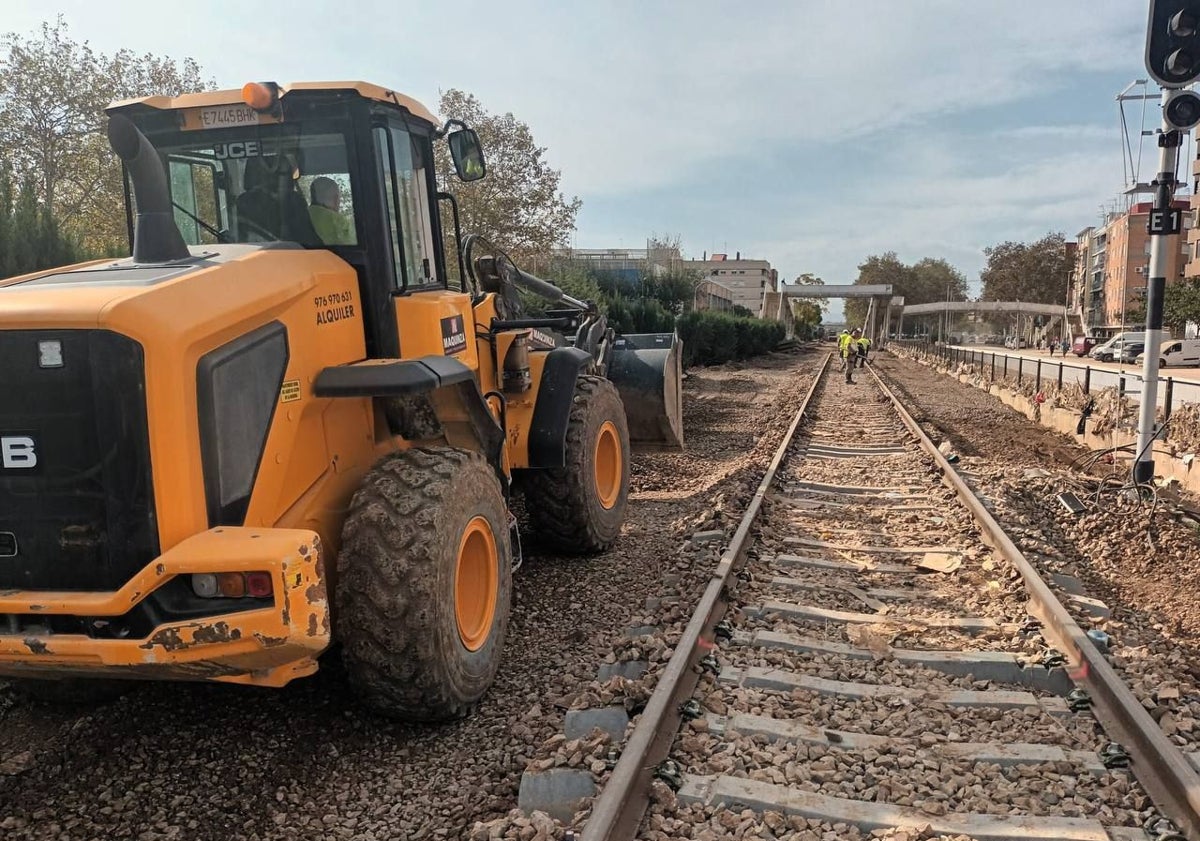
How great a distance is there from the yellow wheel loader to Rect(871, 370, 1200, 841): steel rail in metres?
2.75

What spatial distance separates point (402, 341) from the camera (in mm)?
4398

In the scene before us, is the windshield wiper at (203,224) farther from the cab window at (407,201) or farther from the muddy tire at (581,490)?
the muddy tire at (581,490)

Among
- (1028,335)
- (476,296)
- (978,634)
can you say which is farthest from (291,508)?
(1028,335)

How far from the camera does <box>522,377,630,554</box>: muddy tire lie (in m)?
6.09

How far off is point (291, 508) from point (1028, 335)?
108 m

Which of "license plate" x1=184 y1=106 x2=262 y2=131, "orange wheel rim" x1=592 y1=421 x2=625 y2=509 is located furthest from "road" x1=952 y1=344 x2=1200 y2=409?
"license plate" x1=184 y1=106 x2=262 y2=131

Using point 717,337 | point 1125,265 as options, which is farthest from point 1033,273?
point 717,337

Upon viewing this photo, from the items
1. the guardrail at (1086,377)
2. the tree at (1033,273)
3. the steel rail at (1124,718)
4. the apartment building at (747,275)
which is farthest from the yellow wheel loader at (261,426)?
the apartment building at (747,275)

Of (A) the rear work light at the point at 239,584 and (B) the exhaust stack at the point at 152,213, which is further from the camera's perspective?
(B) the exhaust stack at the point at 152,213

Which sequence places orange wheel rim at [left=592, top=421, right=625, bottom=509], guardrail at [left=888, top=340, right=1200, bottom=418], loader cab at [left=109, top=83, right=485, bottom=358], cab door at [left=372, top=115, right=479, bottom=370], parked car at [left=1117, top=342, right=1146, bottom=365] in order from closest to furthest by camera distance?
loader cab at [left=109, top=83, right=485, bottom=358], cab door at [left=372, top=115, right=479, bottom=370], orange wheel rim at [left=592, top=421, right=625, bottom=509], guardrail at [left=888, top=340, right=1200, bottom=418], parked car at [left=1117, top=342, right=1146, bottom=365]

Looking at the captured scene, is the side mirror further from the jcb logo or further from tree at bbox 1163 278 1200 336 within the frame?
tree at bbox 1163 278 1200 336

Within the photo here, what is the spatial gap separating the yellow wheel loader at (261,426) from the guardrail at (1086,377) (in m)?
9.32

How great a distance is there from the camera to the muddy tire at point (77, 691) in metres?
4.12

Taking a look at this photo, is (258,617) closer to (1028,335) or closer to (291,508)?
(291,508)
